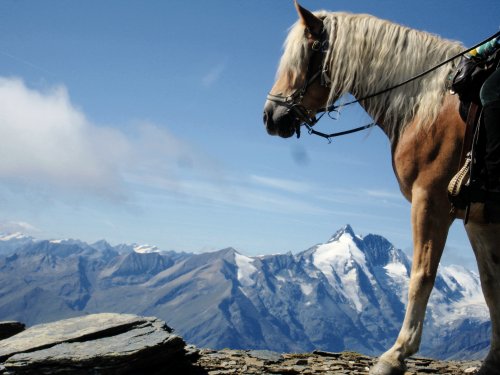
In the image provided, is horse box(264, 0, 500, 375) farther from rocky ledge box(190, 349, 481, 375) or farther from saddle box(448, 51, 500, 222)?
rocky ledge box(190, 349, 481, 375)

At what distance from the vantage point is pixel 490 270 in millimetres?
6121

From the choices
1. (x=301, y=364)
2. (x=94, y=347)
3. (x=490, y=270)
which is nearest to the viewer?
(x=490, y=270)

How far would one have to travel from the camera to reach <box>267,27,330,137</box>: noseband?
274 inches

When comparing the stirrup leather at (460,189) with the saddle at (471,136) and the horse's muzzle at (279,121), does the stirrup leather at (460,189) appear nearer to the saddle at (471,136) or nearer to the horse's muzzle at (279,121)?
the saddle at (471,136)

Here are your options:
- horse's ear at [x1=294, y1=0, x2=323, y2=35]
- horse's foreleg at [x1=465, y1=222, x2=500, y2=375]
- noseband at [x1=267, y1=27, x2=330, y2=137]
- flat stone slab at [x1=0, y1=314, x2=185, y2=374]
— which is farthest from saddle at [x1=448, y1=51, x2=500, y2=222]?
flat stone slab at [x1=0, y1=314, x2=185, y2=374]

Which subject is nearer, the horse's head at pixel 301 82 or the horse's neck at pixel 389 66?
the horse's neck at pixel 389 66

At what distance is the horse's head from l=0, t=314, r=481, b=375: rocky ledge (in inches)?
166

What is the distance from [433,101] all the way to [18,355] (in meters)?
7.38

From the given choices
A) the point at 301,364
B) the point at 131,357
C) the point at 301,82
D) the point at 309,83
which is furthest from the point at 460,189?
the point at 131,357

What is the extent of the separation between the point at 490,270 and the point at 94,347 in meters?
6.13

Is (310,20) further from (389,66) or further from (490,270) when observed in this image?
(490,270)

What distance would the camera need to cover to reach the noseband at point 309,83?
6957mm

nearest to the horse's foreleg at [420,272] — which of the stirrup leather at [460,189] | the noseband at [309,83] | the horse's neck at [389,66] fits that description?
the stirrup leather at [460,189]

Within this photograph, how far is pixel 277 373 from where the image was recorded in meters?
7.96
